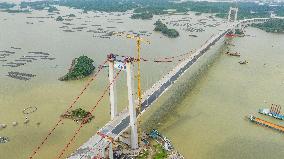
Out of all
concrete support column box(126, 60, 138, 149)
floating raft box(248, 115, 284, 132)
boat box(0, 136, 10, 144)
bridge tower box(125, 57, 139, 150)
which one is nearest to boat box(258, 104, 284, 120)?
floating raft box(248, 115, 284, 132)

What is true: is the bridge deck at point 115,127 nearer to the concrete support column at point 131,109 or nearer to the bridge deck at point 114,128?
the bridge deck at point 114,128

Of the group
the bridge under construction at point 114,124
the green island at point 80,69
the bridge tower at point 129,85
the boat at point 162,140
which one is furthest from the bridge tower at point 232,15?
the bridge tower at point 129,85

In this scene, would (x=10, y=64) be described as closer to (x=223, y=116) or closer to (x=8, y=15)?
(x=223, y=116)

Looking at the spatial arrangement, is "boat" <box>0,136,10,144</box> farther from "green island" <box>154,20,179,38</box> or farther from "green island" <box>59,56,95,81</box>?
"green island" <box>154,20,179,38</box>

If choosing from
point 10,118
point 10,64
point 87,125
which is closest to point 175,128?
point 87,125

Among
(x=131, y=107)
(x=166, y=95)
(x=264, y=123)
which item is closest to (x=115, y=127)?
(x=131, y=107)

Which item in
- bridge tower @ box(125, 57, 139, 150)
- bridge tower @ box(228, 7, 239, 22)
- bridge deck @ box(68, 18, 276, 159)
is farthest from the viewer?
bridge tower @ box(228, 7, 239, 22)

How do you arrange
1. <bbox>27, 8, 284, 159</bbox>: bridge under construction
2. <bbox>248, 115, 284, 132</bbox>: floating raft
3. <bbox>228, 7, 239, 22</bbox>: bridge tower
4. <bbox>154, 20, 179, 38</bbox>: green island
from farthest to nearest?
1. <bbox>228, 7, 239, 22</bbox>: bridge tower
2. <bbox>154, 20, 179, 38</bbox>: green island
3. <bbox>248, 115, 284, 132</bbox>: floating raft
4. <bbox>27, 8, 284, 159</bbox>: bridge under construction

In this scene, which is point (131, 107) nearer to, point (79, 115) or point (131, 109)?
point (131, 109)
